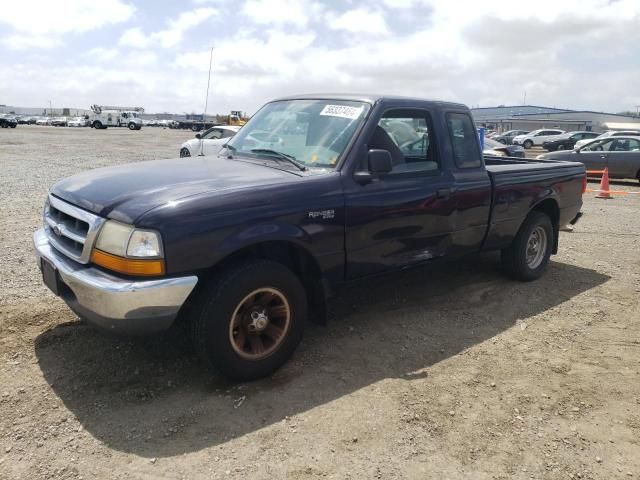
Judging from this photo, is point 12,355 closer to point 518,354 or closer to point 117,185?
point 117,185

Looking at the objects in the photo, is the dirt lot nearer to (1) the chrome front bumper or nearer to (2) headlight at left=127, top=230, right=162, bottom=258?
(1) the chrome front bumper

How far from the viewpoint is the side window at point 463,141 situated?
A: 462 centimetres

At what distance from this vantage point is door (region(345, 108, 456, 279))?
12.5 feet

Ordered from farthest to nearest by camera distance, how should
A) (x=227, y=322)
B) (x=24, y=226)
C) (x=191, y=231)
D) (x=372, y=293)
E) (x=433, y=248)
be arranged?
1. (x=24, y=226)
2. (x=372, y=293)
3. (x=433, y=248)
4. (x=227, y=322)
5. (x=191, y=231)

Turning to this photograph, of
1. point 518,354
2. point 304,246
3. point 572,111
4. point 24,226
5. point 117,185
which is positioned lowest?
point 518,354

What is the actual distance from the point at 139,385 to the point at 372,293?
99.6 inches

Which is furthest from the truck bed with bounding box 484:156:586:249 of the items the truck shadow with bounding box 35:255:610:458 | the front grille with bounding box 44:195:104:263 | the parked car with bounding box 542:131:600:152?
the parked car with bounding box 542:131:600:152

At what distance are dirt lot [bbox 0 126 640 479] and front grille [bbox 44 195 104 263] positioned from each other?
0.83 meters

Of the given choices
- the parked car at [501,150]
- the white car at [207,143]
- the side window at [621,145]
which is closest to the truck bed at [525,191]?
the parked car at [501,150]

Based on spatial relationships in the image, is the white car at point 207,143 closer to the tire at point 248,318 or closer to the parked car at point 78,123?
the tire at point 248,318

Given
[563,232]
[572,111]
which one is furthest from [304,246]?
[572,111]

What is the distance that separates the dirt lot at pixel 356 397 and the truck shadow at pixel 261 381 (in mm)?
13

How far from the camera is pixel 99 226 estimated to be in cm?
304

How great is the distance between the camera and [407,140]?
4324 mm
